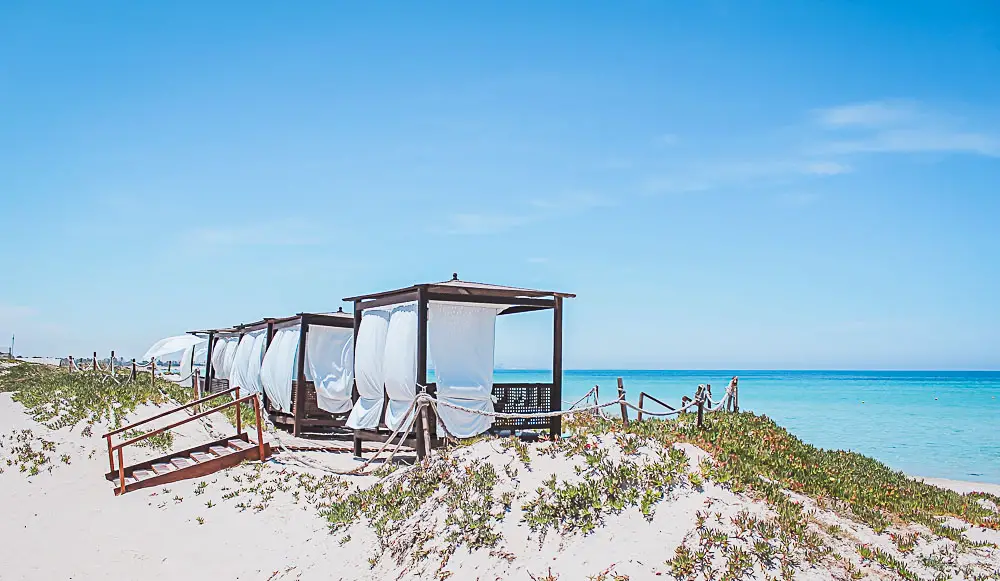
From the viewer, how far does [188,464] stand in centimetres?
1107

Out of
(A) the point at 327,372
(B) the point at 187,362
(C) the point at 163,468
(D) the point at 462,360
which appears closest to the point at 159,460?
(C) the point at 163,468

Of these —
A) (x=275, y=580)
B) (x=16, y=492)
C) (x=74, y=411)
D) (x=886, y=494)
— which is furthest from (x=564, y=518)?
(x=74, y=411)

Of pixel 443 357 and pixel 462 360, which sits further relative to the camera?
pixel 462 360

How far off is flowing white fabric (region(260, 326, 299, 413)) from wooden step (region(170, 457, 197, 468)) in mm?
5598

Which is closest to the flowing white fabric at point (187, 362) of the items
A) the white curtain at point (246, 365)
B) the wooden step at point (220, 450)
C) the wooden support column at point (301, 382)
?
the white curtain at point (246, 365)

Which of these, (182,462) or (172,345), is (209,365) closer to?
(172,345)

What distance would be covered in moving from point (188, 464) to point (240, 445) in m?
0.91

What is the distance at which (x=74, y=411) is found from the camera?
47.1ft

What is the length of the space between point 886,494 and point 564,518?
391cm

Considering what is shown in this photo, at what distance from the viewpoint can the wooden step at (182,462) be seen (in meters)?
11.0

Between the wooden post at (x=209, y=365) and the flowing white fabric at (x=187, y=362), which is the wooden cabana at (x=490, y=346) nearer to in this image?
the wooden post at (x=209, y=365)

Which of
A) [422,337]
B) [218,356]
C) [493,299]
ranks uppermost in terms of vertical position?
[493,299]

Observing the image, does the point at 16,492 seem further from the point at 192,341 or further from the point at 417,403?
the point at 192,341

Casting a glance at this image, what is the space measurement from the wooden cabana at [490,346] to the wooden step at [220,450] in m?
2.06
